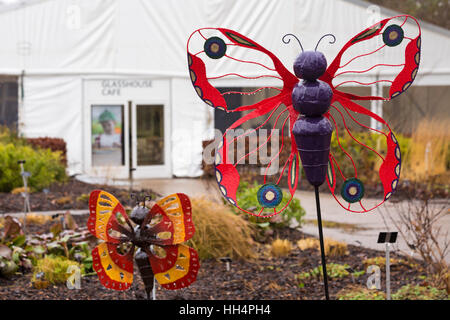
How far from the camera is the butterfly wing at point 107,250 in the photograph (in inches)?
118

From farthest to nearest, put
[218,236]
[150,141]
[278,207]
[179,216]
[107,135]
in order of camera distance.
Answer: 1. [150,141]
2. [107,135]
3. [278,207]
4. [218,236]
5. [179,216]

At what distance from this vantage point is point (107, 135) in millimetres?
14312

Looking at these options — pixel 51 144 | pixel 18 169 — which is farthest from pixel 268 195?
pixel 51 144

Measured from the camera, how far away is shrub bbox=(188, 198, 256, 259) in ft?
18.2

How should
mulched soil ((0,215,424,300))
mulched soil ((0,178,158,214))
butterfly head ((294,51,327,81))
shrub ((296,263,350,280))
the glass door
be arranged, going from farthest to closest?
the glass door → mulched soil ((0,178,158,214)) → shrub ((296,263,350,280)) → mulched soil ((0,215,424,300)) → butterfly head ((294,51,327,81))

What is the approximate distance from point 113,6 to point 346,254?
10.1 metres

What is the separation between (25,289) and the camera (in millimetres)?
4531

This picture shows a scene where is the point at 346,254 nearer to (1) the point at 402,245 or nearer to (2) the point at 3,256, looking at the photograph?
(1) the point at 402,245

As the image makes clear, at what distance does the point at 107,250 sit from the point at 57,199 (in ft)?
23.0

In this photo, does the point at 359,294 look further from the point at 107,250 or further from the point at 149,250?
the point at 107,250

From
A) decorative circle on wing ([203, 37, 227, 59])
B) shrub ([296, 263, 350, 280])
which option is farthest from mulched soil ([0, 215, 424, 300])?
decorative circle on wing ([203, 37, 227, 59])

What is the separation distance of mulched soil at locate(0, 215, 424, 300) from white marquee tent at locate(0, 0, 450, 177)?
8800mm

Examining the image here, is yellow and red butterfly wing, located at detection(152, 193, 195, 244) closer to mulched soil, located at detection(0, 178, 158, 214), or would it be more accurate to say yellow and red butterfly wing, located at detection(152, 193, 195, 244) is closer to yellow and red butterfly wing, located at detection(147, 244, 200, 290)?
yellow and red butterfly wing, located at detection(147, 244, 200, 290)
